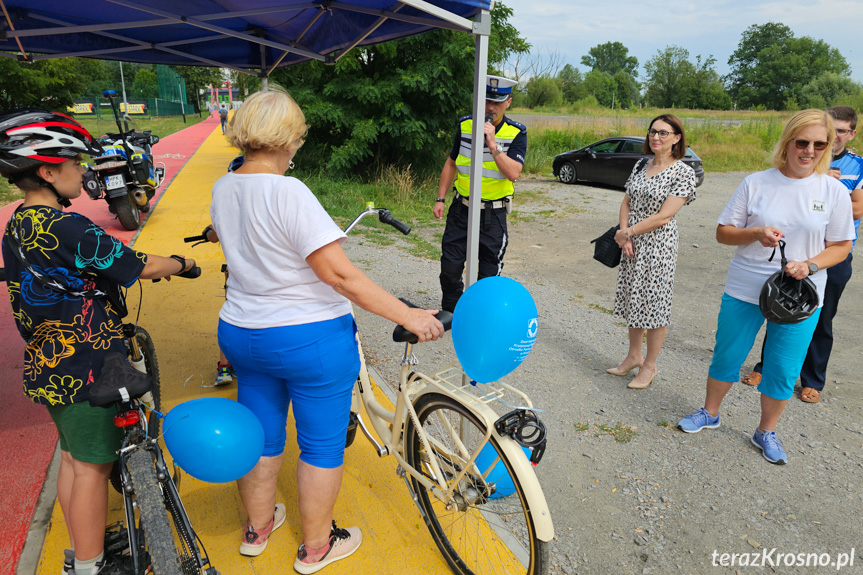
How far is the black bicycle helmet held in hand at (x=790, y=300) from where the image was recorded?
302cm

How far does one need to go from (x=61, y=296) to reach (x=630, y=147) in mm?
14910

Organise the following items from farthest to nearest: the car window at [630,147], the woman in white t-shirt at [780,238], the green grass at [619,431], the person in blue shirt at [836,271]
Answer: the car window at [630,147] → the person in blue shirt at [836,271] → the green grass at [619,431] → the woman in white t-shirt at [780,238]

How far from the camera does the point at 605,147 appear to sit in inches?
603

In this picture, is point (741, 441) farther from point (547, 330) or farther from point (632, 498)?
point (547, 330)

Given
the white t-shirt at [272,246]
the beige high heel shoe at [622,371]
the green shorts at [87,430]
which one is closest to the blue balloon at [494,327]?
the white t-shirt at [272,246]

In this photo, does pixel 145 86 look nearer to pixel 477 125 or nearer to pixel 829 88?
pixel 477 125

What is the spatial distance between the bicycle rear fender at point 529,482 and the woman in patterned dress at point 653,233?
2403 millimetres

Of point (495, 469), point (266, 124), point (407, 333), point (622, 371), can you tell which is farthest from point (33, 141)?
point (622, 371)

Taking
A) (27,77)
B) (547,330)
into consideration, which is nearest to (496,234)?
(547,330)

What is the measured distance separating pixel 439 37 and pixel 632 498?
10831mm

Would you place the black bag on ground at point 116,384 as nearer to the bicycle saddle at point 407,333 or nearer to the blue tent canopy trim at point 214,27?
the bicycle saddle at point 407,333

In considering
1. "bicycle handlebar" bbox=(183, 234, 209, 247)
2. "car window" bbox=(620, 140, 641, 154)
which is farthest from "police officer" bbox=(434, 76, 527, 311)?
"car window" bbox=(620, 140, 641, 154)

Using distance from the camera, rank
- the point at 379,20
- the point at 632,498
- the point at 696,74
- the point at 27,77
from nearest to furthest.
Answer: the point at 632,498 < the point at 379,20 < the point at 27,77 < the point at 696,74

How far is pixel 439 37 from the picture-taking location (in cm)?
1174
